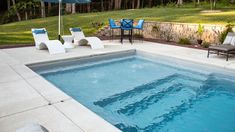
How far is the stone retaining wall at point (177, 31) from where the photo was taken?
34.1 ft

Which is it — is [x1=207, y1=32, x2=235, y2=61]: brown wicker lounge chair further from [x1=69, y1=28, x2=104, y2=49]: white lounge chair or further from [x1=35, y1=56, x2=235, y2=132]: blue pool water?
[x1=69, y1=28, x2=104, y2=49]: white lounge chair

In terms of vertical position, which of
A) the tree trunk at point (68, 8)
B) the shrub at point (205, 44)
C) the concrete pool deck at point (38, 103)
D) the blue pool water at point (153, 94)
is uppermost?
the tree trunk at point (68, 8)

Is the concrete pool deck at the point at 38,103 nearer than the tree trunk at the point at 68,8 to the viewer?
Yes

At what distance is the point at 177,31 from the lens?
38.9 feet

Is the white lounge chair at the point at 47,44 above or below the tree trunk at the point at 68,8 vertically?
below

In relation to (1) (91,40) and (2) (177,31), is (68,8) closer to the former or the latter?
(2) (177,31)

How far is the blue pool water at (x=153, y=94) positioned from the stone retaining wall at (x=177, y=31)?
2917mm

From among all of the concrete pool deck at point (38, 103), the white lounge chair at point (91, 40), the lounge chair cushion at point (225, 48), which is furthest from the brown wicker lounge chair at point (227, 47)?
the white lounge chair at point (91, 40)

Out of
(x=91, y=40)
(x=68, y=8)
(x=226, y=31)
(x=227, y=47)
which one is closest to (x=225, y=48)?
(x=227, y=47)

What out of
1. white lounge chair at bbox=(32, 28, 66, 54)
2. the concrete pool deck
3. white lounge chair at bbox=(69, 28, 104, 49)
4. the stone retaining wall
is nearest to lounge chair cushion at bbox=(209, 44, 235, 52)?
the concrete pool deck

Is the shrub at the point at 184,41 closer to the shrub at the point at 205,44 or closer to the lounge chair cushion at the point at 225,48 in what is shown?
the shrub at the point at 205,44

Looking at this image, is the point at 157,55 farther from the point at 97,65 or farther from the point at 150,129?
the point at 150,129

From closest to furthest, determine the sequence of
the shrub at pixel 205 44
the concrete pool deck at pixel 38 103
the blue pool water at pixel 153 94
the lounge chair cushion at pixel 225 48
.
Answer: the concrete pool deck at pixel 38 103
the blue pool water at pixel 153 94
the lounge chair cushion at pixel 225 48
the shrub at pixel 205 44

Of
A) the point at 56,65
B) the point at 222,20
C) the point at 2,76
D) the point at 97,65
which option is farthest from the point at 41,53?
the point at 222,20
